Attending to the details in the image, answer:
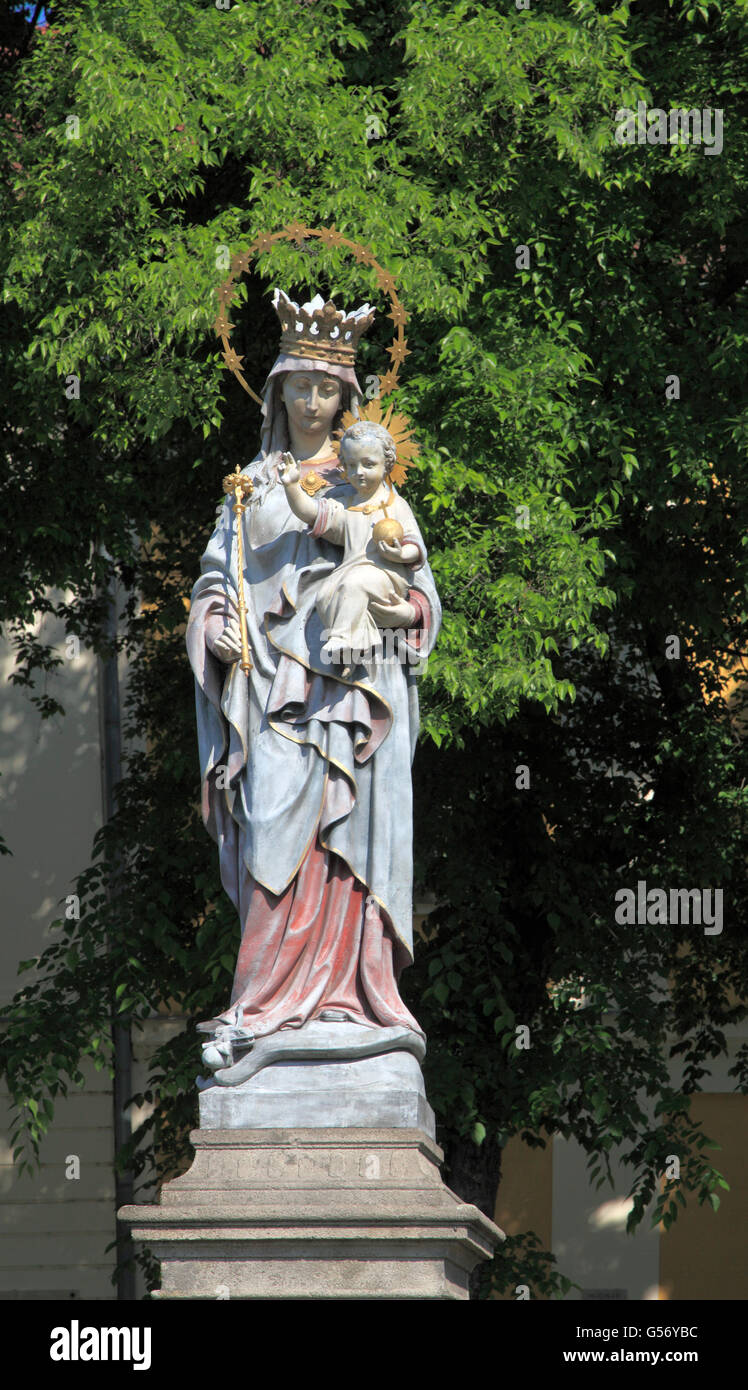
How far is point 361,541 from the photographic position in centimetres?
754

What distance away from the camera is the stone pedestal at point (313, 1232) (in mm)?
6699

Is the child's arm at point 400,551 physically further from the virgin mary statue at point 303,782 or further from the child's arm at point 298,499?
the child's arm at point 298,499

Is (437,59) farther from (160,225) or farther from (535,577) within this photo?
(535,577)

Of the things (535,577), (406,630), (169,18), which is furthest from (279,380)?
(169,18)

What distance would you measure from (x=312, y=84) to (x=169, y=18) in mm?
841

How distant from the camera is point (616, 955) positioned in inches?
530

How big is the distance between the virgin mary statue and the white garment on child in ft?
0.18

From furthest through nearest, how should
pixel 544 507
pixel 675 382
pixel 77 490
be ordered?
pixel 77 490
pixel 675 382
pixel 544 507

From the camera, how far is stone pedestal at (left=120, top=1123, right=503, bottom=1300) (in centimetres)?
670

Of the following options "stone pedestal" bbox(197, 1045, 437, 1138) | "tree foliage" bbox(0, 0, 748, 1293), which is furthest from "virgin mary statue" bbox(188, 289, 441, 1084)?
"tree foliage" bbox(0, 0, 748, 1293)

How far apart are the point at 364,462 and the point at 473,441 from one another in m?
4.27

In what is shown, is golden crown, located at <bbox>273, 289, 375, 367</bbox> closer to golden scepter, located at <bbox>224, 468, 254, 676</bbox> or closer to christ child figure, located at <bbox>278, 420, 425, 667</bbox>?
christ child figure, located at <bbox>278, 420, 425, 667</bbox>
